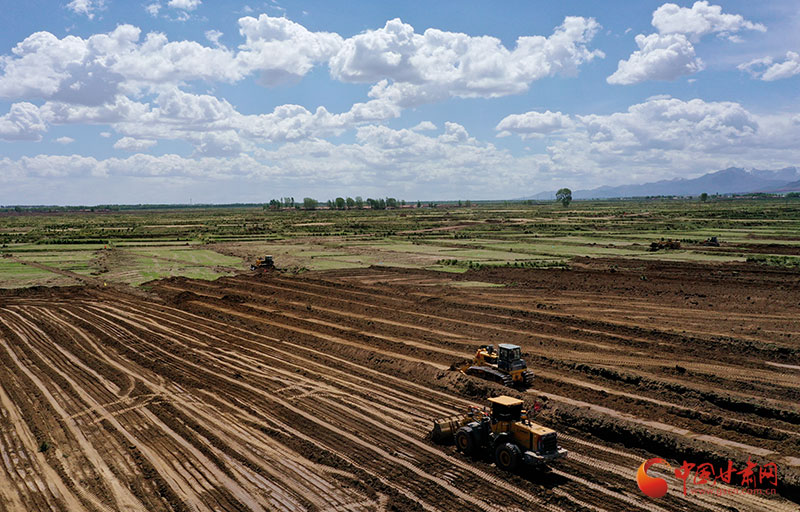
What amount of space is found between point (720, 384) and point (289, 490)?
19328mm

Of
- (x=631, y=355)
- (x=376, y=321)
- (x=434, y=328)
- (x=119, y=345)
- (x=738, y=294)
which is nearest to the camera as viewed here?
(x=631, y=355)

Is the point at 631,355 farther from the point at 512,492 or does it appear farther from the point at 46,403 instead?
the point at 46,403

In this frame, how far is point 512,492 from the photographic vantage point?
14.7 m

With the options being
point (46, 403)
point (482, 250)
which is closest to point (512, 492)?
point (46, 403)

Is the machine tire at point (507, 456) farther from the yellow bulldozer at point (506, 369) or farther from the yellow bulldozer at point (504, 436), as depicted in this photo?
the yellow bulldozer at point (506, 369)

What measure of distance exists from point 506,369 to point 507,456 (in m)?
A: 6.95

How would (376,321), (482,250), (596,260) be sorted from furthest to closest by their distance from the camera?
(482,250) → (596,260) → (376,321)

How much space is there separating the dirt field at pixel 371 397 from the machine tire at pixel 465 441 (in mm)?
396

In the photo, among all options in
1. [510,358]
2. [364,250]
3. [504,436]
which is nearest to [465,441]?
[504,436]

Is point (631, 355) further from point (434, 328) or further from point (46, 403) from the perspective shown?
point (46, 403)

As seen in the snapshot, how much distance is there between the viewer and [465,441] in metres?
16.7

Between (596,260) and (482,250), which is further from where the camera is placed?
(482,250)

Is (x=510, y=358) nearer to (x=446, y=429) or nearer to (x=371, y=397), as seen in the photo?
(x=446, y=429)

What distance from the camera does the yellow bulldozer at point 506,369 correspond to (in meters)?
22.1
